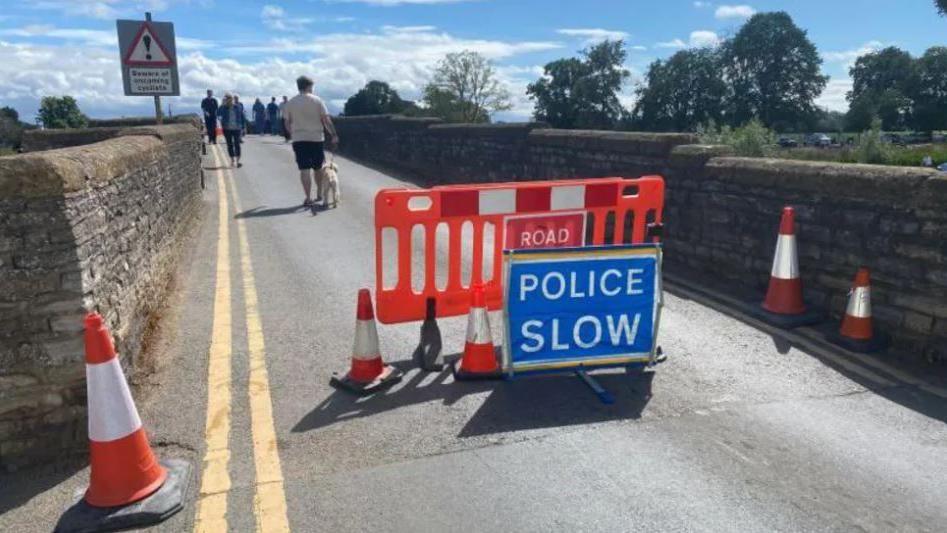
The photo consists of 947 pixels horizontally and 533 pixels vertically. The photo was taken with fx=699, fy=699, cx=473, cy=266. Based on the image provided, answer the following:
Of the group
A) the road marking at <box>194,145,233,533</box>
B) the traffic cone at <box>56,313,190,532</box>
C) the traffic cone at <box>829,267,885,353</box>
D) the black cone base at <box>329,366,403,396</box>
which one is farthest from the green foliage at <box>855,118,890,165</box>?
the traffic cone at <box>56,313,190,532</box>

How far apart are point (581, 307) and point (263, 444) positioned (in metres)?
2.27

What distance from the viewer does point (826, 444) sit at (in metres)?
3.95

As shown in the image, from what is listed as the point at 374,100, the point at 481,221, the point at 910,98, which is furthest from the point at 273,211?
the point at 910,98

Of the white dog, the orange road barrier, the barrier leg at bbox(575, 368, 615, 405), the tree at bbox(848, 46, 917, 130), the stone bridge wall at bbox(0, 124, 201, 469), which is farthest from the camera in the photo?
the tree at bbox(848, 46, 917, 130)

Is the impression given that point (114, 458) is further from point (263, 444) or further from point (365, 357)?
point (365, 357)

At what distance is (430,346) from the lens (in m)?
5.16

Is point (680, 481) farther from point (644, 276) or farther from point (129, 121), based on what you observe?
point (129, 121)

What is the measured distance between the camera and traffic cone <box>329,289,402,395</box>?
15.4ft

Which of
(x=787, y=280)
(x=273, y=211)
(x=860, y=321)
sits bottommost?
(x=273, y=211)

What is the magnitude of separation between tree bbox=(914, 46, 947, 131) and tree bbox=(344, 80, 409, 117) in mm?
63893

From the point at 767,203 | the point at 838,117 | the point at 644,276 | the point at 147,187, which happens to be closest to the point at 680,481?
the point at 644,276

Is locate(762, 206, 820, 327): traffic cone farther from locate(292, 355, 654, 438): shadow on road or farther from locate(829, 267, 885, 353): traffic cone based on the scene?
locate(292, 355, 654, 438): shadow on road

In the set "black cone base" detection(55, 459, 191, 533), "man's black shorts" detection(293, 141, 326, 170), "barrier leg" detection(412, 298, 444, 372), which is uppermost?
"man's black shorts" detection(293, 141, 326, 170)

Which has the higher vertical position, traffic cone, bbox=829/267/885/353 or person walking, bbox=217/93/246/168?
person walking, bbox=217/93/246/168
